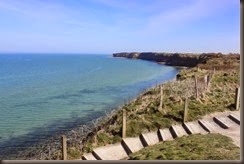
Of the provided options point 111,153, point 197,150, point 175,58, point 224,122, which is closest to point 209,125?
point 224,122

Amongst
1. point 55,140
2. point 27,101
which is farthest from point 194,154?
point 27,101

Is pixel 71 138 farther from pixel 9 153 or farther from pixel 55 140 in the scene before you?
pixel 9 153

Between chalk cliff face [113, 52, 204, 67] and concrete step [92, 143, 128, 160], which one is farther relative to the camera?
chalk cliff face [113, 52, 204, 67]

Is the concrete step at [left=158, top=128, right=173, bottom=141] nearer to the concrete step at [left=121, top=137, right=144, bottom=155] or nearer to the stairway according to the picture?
the stairway

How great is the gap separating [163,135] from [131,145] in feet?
5.48

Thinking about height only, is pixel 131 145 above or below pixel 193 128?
below

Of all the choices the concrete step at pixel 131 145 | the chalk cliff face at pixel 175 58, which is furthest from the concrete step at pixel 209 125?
the chalk cliff face at pixel 175 58

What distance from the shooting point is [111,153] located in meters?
12.3

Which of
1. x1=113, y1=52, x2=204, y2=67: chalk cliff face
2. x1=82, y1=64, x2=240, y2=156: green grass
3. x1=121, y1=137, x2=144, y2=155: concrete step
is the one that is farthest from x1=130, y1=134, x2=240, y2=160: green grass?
x1=113, y1=52, x2=204, y2=67: chalk cliff face

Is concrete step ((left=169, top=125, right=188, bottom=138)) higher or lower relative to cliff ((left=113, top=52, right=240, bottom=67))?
higher

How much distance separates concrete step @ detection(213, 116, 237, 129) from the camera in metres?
14.0

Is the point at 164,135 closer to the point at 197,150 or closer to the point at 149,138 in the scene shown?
the point at 149,138

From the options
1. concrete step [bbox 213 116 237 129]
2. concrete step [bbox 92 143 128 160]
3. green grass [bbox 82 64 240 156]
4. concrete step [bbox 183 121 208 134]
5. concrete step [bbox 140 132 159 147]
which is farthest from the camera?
green grass [bbox 82 64 240 156]

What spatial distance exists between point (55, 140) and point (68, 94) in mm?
22216
